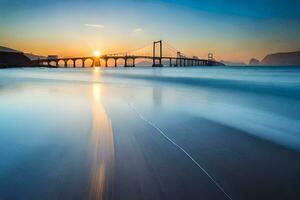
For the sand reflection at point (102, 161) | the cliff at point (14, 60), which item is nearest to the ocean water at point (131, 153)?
the sand reflection at point (102, 161)

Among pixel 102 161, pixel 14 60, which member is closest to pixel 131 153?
pixel 102 161

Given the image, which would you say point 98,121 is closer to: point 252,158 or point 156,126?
point 156,126

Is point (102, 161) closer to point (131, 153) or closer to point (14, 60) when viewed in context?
point (131, 153)

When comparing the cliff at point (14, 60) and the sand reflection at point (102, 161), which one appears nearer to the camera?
the sand reflection at point (102, 161)

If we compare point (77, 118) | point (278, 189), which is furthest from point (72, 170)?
point (77, 118)

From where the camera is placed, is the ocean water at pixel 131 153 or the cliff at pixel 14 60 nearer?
the ocean water at pixel 131 153

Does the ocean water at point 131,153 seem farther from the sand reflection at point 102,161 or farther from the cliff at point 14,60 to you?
the cliff at point 14,60

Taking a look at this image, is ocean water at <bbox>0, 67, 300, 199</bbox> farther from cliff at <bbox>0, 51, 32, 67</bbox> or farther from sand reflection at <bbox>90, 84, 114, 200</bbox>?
cliff at <bbox>0, 51, 32, 67</bbox>

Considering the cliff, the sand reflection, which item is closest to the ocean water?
the sand reflection
